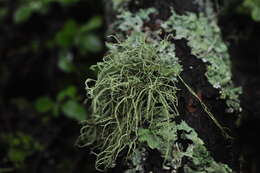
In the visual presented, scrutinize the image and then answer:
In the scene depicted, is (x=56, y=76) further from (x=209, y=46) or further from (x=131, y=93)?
(x=131, y=93)

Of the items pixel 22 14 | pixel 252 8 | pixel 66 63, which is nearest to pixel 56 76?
pixel 66 63

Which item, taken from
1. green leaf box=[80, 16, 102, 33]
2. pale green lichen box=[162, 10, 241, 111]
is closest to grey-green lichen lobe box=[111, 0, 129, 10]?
pale green lichen box=[162, 10, 241, 111]

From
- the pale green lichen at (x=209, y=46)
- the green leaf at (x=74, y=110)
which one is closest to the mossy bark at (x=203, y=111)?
the pale green lichen at (x=209, y=46)

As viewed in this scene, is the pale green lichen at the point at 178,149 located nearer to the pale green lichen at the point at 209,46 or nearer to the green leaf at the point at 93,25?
the pale green lichen at the point at 209,46

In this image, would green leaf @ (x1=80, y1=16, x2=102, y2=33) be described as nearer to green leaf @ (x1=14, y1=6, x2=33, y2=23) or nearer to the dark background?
the dark background

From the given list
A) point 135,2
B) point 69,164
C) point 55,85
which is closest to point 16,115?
point 55,85

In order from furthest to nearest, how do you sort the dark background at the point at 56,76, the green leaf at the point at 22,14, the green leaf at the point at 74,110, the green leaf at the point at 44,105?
the green leaf at the point at 22,14
the green leaf at the point at 44,105
the green leaf at the point at 74,110
the dark background at the point at 56,76

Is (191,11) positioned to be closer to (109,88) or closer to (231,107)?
(231,107)
